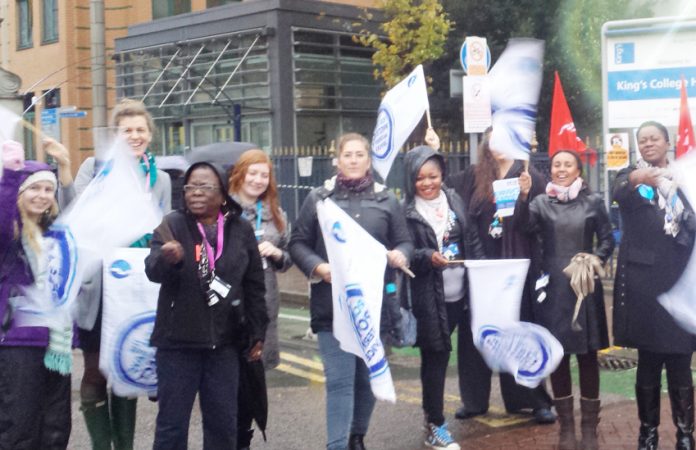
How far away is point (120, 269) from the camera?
203 inches

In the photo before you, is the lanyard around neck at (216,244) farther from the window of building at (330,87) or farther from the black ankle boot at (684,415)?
the window of building at (330,87)

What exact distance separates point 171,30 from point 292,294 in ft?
43.8

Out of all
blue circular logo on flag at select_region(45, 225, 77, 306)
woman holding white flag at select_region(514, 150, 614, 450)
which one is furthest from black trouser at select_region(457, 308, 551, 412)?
blue circular logo on flag at select_region(45, 225, 77, 306)

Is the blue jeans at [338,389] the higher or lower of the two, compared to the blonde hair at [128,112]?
lower

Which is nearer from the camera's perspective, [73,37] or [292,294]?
[292,294]

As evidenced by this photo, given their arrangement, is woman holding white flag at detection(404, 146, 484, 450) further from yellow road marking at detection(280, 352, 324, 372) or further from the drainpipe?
the drainpipe

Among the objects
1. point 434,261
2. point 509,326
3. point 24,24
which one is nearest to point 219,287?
point 434,261

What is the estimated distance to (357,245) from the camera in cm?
530

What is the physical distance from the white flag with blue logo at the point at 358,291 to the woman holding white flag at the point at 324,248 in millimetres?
112

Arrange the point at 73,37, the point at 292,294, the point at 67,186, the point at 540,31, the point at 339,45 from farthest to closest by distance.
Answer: the point at 73,37 → the point at 339,45 → the point at 540,31 → the point at 292,294 → the point at 67,186

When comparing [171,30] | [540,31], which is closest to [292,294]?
[540,31]

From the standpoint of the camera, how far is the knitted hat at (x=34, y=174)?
15.9 feet

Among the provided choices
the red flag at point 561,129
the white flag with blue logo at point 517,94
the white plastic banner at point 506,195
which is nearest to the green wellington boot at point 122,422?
the white plastic banner at point 506,195

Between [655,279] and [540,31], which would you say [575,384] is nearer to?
[655,279]
